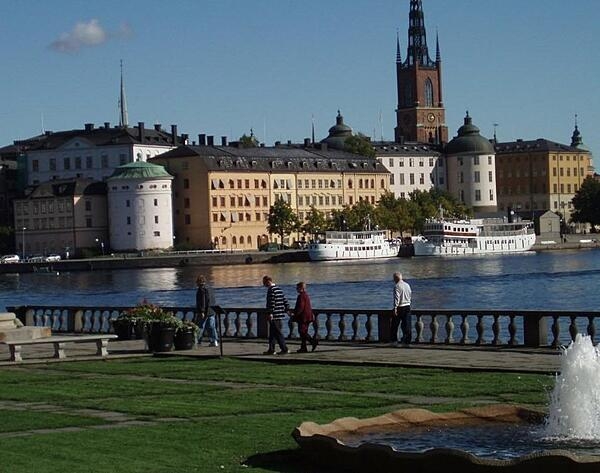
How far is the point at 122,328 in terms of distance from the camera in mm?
39750

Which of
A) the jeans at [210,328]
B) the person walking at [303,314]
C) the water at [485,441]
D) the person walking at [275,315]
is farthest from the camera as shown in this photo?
the jeans at [210,328]

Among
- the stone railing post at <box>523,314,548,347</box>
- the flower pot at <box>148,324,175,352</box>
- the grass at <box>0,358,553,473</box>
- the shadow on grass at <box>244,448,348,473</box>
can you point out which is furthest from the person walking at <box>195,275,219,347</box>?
the shadow on grass at <box>244,448,348,473</box>

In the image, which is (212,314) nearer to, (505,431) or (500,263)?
(505,431)

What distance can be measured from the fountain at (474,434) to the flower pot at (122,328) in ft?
71.1

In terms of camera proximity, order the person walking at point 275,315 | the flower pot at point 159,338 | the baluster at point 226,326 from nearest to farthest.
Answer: the person walking at point 275,315, the flower pot at point 159,338, the baluster at point 226,326

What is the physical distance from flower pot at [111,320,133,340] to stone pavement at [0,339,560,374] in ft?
2.43

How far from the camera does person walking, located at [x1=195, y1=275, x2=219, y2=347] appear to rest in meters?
36.7

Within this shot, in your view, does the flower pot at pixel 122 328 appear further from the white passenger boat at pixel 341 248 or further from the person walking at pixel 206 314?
the white passenger boat at pixel 341 248

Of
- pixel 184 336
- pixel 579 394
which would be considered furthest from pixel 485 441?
pixel 184 336

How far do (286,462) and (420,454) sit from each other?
244 centimetres

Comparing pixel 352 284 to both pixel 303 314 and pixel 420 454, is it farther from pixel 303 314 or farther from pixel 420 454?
pixel 420 454

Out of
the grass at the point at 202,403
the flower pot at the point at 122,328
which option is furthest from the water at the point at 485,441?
the flower pot at the point at 122,328

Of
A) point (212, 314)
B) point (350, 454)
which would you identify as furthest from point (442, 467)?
point (212, 314)

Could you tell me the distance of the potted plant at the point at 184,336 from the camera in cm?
3525
